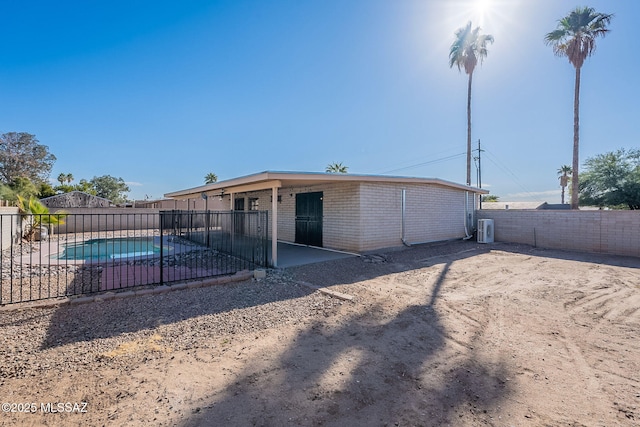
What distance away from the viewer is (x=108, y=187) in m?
42.0

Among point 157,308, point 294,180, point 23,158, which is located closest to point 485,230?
point 294,180

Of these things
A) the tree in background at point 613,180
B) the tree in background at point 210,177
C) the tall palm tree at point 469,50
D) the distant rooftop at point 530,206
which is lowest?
the distant rooftop at point 530,206

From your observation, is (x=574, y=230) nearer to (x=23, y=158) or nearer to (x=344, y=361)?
(x=344, y=361)

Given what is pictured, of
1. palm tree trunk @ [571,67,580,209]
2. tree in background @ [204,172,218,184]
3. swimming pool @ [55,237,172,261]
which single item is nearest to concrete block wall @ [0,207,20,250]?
swimming pool @ [55,237,172,261]

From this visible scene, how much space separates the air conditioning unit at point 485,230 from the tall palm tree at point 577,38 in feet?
21.5

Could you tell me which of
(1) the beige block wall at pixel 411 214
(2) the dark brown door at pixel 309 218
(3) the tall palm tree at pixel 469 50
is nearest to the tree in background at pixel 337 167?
(3) the tall palm tree at pixel 469 50

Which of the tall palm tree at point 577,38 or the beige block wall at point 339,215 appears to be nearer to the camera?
the beige block wall at point 339,215

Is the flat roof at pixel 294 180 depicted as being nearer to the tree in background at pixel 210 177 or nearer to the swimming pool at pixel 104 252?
the swimming pool at pixel 104 252

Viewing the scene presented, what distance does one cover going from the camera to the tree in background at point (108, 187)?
1630 inches

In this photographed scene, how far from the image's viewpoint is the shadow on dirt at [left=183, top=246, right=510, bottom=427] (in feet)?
7.22

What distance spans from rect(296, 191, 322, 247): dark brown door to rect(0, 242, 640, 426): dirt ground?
18.1 feet

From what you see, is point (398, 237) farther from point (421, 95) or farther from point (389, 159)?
point (389, 159)

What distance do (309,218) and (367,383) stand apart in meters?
9.08

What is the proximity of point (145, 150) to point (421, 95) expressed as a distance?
20090mm
